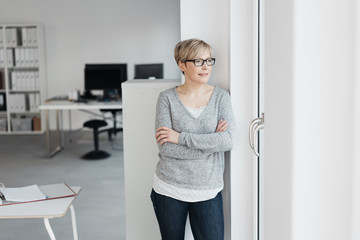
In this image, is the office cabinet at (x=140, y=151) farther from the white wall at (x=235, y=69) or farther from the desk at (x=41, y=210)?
the desk at (x=41, y=210)

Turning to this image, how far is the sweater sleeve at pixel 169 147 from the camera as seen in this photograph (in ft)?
7.14

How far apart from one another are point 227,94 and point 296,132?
68.4 inches

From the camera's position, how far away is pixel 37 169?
19.5ft

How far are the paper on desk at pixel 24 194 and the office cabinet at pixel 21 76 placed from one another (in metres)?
6.23

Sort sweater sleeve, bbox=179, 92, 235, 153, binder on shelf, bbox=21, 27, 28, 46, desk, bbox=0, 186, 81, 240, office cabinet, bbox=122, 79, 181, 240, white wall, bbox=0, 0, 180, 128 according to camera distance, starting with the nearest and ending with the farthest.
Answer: sweater sleeve, bbox=179, 92, 235, 153
desk, bbox=0, 186, 81, 240
office cabinet, bbox=122, 79, 181, 240
binder on shelf, bbox=21, 27, 28, 46
white wall, bbox=0, 0, 180, 128

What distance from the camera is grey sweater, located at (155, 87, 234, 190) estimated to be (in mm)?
2149

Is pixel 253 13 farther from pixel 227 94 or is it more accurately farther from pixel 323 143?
pixel 323 143

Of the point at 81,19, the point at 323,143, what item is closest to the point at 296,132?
the point at 323,143

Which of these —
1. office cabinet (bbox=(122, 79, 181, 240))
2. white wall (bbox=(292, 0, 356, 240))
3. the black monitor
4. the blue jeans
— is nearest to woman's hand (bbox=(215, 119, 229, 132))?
the blue jeans

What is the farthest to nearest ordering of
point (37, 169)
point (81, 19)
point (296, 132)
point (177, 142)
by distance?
1. point (81, 19)
2. point (37, 169)
3. point (177, 142)
4. point (296, 132)

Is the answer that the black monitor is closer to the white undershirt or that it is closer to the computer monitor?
the computer monitor

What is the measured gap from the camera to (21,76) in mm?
8438

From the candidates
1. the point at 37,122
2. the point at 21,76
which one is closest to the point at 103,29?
the point at 21,76

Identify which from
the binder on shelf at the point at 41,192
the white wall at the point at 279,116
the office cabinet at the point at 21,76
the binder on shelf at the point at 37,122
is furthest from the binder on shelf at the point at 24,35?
the white wall at the point at 279,116
